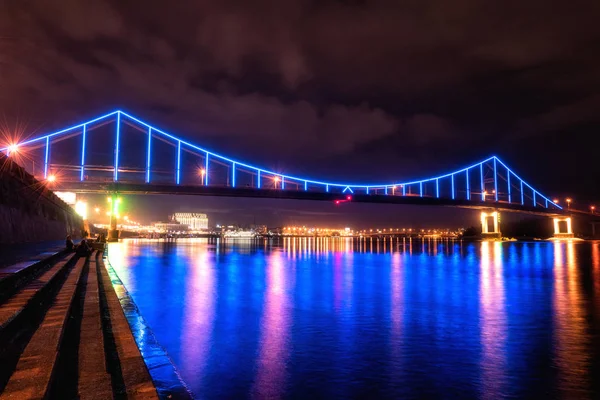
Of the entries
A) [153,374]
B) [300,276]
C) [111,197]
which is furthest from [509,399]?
[111,197]

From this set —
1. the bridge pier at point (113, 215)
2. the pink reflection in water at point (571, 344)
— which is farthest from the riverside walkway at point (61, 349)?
the bridge pier at point (113, 215)

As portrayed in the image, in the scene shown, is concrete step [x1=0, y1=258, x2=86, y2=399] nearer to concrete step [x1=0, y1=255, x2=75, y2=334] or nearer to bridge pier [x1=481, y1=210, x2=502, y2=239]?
concrete step [x1=0, y1=255, x2=75, y2=334]

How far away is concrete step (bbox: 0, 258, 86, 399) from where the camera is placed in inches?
119

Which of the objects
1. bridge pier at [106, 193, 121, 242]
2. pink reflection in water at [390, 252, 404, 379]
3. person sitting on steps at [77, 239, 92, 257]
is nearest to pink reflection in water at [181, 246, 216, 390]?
pink reflection in water at [390, 252, 404, 379]

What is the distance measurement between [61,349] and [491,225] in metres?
98.3

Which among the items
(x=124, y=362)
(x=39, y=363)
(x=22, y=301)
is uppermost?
(x=22, y=301)

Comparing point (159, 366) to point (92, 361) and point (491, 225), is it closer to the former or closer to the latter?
point (92, 361)

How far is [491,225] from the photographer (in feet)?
308

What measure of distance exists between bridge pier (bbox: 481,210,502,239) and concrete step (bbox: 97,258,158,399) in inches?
3464

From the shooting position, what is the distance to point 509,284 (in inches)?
555

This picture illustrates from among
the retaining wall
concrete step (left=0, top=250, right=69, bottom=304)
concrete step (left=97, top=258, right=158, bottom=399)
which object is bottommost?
concrete step (left=97, top=258, right=158, bottom=399)

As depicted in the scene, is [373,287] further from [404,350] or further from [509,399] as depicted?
[509,399]

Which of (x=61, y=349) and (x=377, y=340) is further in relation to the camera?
(x=377, y=340)

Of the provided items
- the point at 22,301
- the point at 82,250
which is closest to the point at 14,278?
the point at 22,301
